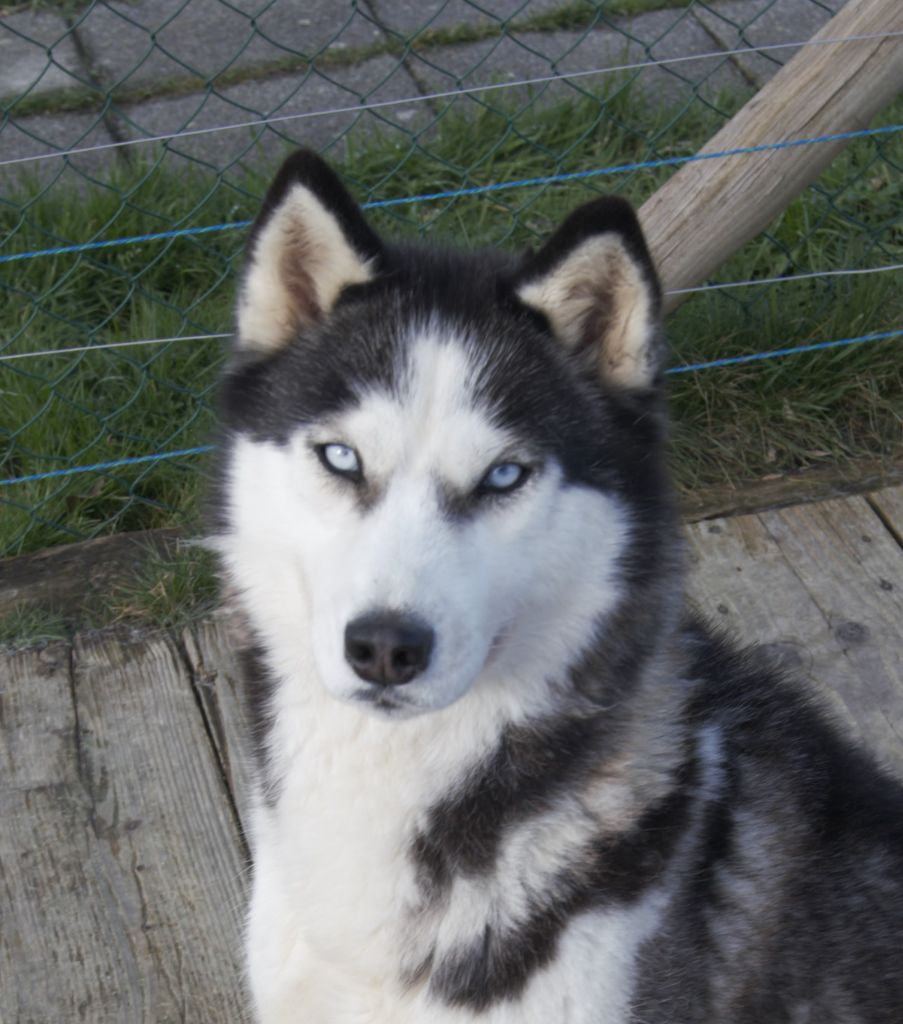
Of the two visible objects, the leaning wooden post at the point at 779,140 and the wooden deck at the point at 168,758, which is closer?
the wooden deck at the point at 168,758

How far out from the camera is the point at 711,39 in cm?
508

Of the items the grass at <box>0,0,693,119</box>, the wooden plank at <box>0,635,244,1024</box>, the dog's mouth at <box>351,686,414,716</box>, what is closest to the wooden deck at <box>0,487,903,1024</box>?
the wooden plank at <box>0,635,244,1024</box>

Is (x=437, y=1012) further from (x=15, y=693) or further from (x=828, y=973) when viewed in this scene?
(x=15, y=693)

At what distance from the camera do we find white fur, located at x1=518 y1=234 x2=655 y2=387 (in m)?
1.94

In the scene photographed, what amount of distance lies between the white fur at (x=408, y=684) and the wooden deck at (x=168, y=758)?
1.54 feet

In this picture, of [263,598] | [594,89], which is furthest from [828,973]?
[594,89]

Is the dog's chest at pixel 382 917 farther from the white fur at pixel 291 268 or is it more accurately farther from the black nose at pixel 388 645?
the white fur at pixel 291 268

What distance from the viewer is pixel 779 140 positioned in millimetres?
3012

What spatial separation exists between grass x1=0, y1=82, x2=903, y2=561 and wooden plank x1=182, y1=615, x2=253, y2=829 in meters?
0.18

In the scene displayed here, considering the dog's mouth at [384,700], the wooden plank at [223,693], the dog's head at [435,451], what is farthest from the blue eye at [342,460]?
the wooden plank at [223,693]

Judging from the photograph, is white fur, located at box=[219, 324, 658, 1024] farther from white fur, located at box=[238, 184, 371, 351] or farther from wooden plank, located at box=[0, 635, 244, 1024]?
wooden plank, located at box=[0, 635, 244, 1024]

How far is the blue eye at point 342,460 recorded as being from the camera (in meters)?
1.92

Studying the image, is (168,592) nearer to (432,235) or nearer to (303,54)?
(432,235)

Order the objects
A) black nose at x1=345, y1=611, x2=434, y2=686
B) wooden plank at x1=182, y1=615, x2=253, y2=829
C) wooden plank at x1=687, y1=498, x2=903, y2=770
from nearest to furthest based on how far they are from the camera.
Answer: black nose at x1=345, y1=611, x2=434, y2=686 < wooden plank at x1=182, y1=615, x2=253, y2=829 < wooden plank at x1=687, y1=498, x2=903, y2=770
